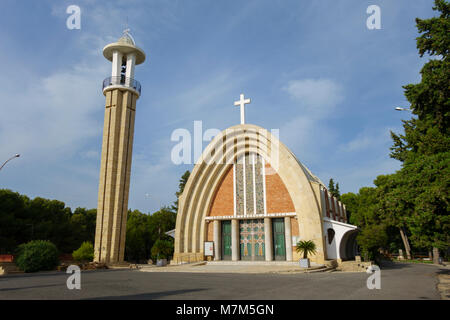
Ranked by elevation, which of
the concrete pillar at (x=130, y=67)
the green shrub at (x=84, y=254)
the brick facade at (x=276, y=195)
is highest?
the concrete pillar at (x=130, y=67)

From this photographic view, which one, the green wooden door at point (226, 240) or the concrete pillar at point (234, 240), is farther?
the green wooden door at point (226, 240)

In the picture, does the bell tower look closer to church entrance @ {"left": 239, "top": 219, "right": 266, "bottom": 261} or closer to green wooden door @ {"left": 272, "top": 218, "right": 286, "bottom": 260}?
church entrance @ {"left": 239, "top": 219, "right": 266, "bottom": 261}

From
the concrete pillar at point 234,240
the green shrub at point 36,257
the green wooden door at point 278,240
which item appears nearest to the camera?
the green shrub at point 36,257

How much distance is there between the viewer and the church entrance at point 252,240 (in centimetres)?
2770

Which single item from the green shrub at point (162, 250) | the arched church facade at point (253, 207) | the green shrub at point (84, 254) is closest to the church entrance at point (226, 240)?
the arched church facade at point (253, 207)

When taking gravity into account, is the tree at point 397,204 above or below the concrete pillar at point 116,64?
below

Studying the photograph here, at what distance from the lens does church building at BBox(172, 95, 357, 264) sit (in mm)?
25406

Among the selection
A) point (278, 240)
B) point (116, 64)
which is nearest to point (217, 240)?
point (278, 240)

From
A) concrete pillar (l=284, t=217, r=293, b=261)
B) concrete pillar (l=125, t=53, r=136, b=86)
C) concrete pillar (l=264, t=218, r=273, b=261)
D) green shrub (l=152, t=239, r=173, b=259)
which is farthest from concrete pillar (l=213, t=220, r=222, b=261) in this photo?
concrete pillar (l=125, t=53, r=136, b=86)

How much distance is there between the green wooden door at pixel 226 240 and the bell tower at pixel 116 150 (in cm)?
902

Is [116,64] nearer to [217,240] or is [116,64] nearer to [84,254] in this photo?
[84,254]

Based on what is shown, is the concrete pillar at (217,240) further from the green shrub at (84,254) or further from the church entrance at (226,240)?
the green shrub at (84,254)

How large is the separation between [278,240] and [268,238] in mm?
940
